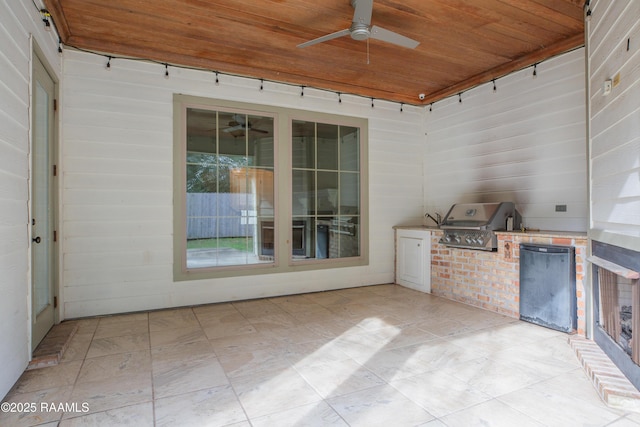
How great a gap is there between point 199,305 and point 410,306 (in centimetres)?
258

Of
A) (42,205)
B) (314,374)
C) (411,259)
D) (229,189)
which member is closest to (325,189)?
(229,189)

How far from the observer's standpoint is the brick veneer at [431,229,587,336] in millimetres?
3379

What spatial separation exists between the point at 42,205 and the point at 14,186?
0.96 metres

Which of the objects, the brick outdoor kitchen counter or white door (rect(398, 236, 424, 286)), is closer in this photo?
the brick outdoor kitchen counter

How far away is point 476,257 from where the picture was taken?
4402 mm

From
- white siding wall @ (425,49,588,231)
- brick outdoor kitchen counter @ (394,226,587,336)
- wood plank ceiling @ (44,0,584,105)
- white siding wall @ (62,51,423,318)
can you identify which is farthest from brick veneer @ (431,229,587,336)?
white siding wall @ (62,51,423,318)

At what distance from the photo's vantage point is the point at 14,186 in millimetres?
2426

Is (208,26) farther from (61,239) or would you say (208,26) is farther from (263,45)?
(61,239)

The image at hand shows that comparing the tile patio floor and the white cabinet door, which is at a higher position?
the white cabinet door

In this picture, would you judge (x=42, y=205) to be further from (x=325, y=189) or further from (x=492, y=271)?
(x=492, y=271)

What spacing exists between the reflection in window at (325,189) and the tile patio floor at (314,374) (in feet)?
4.73

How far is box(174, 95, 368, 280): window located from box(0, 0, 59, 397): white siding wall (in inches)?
67.4

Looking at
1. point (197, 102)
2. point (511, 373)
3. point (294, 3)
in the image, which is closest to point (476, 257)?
point (511, 373)

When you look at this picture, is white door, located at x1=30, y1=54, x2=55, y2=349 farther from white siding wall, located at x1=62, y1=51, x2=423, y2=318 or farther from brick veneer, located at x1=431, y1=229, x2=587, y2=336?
brick veneer, located at x1=431, y1=229, x2=587, y2=336
